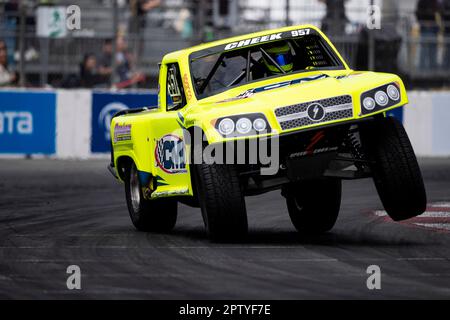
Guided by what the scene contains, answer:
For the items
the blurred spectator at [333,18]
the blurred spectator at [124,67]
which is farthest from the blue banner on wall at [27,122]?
the blurred spectator at [333,18]

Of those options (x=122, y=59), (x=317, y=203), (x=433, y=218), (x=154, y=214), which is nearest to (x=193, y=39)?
(x=122, y=59)

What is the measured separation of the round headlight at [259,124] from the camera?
346 inches

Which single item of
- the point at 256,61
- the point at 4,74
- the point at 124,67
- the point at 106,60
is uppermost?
the point at 256,61

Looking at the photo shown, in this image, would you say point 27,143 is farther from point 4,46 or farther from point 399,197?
point 399,197

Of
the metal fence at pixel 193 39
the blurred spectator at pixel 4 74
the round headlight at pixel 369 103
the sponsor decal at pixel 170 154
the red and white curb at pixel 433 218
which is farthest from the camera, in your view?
the blurred spectator at pixel 4 74

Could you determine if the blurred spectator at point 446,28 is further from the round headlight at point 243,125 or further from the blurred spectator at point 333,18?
the round headlight at point 243,125

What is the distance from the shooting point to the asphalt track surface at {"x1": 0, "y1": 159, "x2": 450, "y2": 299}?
699 centimetres

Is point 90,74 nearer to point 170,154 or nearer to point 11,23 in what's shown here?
point 11,23

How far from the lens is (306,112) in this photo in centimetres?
886

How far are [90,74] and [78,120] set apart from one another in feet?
3.71

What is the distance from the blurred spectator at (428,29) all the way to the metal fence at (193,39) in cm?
2

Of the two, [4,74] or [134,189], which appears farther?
[4,74]
